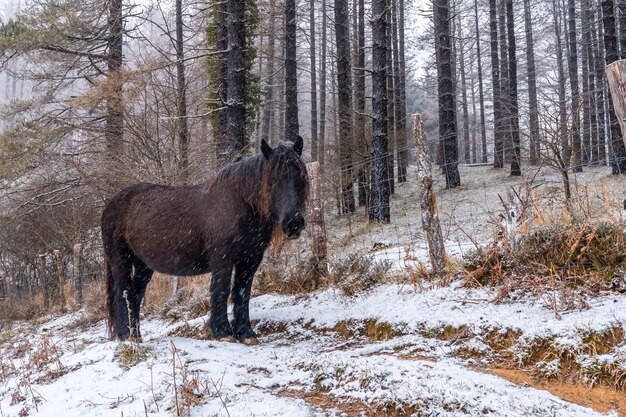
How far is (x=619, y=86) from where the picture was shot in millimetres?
3629

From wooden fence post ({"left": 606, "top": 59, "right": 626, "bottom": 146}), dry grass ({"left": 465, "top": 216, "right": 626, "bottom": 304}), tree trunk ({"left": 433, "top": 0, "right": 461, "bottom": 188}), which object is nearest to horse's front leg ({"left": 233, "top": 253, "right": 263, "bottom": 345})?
dry grass ({"left": 465, "top": 216, "right": 626, "bottom": 304})

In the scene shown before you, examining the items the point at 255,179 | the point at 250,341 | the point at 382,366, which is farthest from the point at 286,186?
the point at 382,366

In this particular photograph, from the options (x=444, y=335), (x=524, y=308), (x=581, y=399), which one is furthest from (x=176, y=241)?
(x=581, y=399)

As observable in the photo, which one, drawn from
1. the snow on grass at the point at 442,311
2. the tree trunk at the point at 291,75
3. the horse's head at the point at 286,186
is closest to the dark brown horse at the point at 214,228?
the horse's head at the point at 286,186

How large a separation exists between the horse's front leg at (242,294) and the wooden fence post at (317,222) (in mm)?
1489

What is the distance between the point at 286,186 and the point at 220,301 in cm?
139

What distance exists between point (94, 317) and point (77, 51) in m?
8.20

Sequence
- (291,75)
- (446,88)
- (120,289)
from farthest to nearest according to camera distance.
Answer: (446,88) < (291,75) < (120,289)

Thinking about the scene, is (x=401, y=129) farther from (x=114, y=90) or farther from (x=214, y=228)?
(x=214, y=228)

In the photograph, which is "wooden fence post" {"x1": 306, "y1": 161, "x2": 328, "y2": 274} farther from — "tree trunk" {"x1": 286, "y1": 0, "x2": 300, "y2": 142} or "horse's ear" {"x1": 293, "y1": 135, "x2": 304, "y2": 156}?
"tree trunk" {"x1": 286, "y1": 0, "x2": 300, "y2": 142}

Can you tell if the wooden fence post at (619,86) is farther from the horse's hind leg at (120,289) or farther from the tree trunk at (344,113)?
the tree trunk at (344,113)

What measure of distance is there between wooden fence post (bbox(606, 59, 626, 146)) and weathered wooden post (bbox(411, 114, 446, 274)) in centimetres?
185

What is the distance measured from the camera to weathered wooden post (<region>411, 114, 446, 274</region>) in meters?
4.90

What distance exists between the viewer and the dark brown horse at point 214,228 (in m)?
4.18
